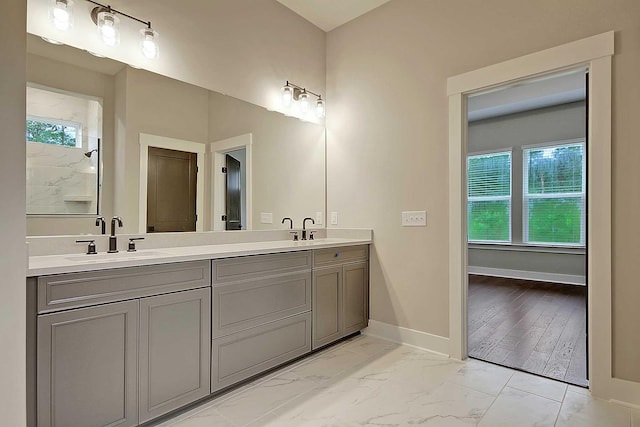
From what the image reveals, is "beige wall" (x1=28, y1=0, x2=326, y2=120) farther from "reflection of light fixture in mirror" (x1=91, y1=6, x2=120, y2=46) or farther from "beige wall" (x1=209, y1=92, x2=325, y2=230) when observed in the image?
"beige wall" (x1=209, y1=92, x2=325, y2=230)

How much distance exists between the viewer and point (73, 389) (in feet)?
4.77

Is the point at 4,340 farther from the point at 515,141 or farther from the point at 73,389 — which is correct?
the point at 515,141

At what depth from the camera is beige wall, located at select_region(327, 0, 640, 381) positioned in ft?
6.58

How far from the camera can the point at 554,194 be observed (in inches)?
222

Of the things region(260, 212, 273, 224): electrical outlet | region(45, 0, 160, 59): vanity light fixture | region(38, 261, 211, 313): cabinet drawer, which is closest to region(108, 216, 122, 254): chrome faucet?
region(38, 261, 211, 313): cabinet drawer

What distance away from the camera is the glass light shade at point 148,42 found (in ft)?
7.02

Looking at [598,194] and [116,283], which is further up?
[598,194]

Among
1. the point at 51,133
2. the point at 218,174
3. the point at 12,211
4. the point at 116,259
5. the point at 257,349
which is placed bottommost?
the point at 257,349

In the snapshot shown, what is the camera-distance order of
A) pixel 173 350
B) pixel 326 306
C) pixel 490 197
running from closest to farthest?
pixel 173 350 → pixel 326 306 → pixel 490 197

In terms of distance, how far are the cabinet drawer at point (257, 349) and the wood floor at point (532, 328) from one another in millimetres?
1407

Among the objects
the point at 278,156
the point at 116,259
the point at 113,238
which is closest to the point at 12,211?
the point at 116,259

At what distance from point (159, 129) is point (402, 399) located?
236 cm

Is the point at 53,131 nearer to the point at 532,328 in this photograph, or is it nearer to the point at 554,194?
the point at 532,328

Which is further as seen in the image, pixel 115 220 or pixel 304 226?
pixel 304 226
